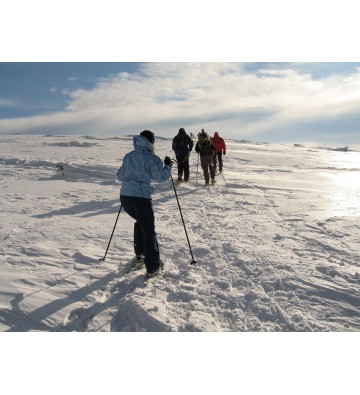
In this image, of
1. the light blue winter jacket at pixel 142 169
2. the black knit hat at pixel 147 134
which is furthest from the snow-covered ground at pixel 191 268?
the black knit hat at pixel 147 134

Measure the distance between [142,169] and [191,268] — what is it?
167 centimetres

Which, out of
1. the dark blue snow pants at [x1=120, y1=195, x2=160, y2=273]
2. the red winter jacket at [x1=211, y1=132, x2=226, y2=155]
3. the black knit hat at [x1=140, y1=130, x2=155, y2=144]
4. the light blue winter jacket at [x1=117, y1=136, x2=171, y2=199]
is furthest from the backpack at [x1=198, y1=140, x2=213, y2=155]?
the dark blue snow pants at [x1=120, y1=195, x2=160, y2=273]

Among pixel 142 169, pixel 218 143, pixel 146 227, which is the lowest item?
pixel 146 227

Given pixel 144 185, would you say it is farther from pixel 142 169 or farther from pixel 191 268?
pixel 191 268

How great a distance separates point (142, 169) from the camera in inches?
166

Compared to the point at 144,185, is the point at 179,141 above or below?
above

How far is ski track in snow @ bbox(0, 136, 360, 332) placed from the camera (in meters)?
3.44

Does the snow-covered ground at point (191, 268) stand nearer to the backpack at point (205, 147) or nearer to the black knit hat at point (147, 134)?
the black knit hat at point (147, 134)

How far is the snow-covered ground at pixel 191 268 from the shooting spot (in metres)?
3.43

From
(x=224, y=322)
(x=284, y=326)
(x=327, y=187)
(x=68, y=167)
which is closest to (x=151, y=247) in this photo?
(x=224, y=322)

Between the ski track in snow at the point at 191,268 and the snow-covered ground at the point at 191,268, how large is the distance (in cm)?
2

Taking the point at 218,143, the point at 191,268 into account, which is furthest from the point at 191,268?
the point at 218,143

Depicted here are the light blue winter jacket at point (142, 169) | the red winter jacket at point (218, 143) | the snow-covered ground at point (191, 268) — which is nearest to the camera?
the snow-covered ground at point (191, 268)

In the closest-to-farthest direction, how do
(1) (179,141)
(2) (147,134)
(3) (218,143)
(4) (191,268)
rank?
(2) (147,134), (4) (191,268), (1) (179,141), (3) (218,143)
